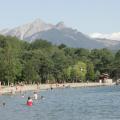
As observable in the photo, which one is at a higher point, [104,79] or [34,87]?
[104,79]

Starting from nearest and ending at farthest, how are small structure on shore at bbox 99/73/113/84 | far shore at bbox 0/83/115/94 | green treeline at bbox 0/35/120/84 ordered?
far shore at bbox 0/83/115/94 → green treeline at bbox 0/35/120/84 → small structure on shore at bbox 99/73/113/84

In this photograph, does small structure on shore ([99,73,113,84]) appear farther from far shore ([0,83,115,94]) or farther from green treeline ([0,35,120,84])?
green treeline ([0,35,120,84])

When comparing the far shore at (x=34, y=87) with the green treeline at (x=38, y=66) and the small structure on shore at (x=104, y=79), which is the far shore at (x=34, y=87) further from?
the green treeline at (x=38, y=66)

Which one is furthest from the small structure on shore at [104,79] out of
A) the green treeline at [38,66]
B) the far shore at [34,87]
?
the green treeline at [38,66]

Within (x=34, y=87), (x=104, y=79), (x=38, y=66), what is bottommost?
(x=34, y=87)

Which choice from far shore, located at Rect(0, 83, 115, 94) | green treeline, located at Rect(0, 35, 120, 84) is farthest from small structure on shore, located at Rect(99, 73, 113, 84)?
green treeline, located at Rect(0, 35, 120, 84)

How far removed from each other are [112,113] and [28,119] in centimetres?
1117

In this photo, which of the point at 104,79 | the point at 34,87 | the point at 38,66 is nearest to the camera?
the point at 34,87

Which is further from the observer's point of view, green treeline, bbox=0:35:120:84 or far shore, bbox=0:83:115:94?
green treeline, bbox=0:35:120:84

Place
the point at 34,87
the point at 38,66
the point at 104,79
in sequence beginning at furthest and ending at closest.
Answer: the point at 104,79
the point at 38,66
the point at 34,87

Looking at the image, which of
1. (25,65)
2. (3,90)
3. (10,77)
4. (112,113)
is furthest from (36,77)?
(112,113)

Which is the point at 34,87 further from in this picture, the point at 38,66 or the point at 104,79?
the point at 104,79

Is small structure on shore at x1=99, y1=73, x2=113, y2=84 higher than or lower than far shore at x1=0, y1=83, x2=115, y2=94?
higher

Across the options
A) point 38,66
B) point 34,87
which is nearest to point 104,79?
point 38,66
